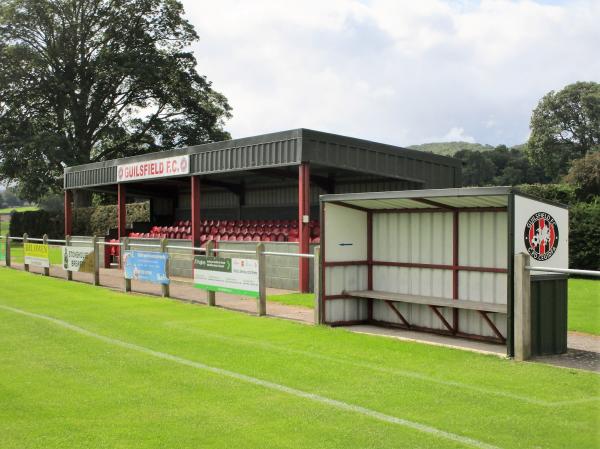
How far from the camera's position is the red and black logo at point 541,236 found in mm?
9297

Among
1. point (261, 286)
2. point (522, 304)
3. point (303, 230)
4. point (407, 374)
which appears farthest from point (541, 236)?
point (303, 230)

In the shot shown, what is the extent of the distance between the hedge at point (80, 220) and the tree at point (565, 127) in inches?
2004

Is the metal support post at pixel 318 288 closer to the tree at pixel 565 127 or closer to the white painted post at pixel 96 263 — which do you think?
the white painted post at pixel 96 263

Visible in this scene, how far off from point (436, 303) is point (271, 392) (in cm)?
443

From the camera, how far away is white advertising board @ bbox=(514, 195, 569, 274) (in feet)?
30.1

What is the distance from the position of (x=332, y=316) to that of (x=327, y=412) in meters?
→ 5.86

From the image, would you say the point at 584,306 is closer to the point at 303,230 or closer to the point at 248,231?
the point at 303,230

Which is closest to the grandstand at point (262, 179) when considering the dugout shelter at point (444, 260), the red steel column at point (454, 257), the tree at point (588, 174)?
the dugout shelter at point (444, 260)

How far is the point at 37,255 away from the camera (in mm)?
23609

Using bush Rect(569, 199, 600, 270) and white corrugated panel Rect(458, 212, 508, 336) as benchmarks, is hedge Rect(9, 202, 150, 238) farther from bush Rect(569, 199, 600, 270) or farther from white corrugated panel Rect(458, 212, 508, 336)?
white corrugated panel Rect(458, 212, 508, 336)

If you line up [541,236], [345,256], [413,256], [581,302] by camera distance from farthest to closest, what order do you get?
[581,302], [345,256], [413,256], [541,236]

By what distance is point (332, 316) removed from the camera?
1234 centimetres

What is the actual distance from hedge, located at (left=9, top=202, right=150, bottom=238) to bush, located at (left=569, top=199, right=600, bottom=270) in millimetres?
20620

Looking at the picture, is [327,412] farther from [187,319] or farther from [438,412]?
[187,319]
